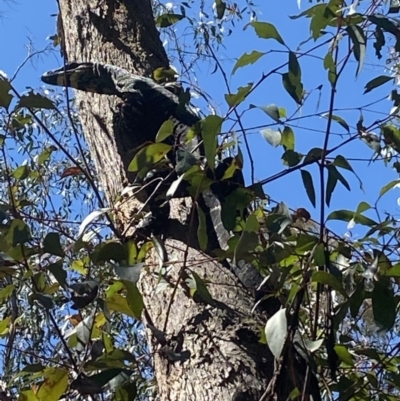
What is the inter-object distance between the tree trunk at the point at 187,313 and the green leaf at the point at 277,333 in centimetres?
16

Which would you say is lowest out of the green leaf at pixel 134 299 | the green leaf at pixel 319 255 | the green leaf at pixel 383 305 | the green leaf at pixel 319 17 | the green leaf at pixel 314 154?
the green leaf at pixel 134 299

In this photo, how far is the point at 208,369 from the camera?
1.37m

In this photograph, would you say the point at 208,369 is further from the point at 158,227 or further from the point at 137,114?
the point at 137,114

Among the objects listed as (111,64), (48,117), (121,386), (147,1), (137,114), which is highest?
(48,117)

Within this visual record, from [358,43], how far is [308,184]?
22cm

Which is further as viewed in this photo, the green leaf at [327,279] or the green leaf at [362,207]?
the green leaf at [362,207]

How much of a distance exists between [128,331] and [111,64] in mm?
1881

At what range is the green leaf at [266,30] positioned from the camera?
116cm

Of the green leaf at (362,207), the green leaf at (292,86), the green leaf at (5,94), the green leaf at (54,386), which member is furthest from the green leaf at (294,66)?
the green leaf at (54,386)

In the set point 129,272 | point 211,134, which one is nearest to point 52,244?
point 129,272

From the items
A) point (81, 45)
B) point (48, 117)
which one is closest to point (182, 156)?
point (81, 45)

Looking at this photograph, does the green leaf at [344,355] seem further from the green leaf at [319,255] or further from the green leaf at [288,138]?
the green leaf at [288,138]

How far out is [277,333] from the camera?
108 cm

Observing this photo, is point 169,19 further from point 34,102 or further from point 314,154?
point 314,154
